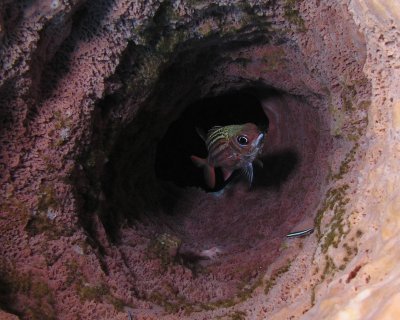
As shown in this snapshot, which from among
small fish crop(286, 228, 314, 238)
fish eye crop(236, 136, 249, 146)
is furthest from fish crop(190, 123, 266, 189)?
small fish crop(286, 228, 314, 238)

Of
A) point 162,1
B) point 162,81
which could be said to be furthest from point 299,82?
point 162,1

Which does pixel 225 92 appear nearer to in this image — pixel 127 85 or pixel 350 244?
pixel 127 85

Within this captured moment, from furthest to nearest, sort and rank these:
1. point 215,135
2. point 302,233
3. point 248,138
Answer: point 215,135, point 248,138, point 302,233

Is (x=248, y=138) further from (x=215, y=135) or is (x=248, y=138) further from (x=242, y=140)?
(x=215, y=135)

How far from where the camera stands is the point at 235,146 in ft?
12.3

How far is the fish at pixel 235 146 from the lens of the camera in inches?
142

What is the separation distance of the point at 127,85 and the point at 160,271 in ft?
5.18

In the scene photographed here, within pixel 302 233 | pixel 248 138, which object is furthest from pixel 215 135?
pixel 302 233

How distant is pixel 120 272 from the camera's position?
3102 mm

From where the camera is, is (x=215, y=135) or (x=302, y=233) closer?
(x=302, y=233)

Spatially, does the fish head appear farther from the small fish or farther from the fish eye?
the small fish

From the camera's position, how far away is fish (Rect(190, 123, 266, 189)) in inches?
142

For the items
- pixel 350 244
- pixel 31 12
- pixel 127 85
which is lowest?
pixel 350 244

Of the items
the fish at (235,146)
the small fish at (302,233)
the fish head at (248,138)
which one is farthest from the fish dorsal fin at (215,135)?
the small fish at (302,233)
